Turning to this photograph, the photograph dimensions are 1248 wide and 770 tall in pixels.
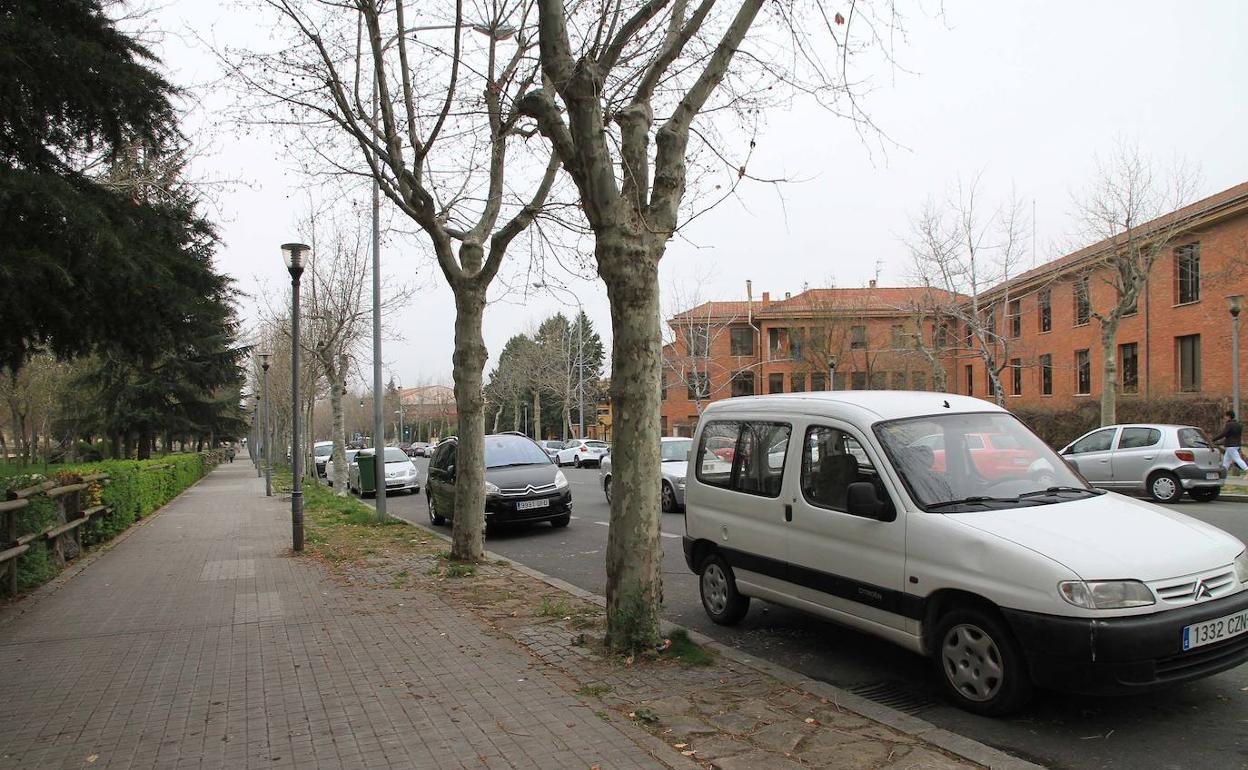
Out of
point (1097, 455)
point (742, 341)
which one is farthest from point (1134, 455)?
point (742, 341)

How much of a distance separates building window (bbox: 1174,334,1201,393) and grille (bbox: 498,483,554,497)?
25546 millimetres

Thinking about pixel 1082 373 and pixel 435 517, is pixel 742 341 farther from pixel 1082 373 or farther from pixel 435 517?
pixel 435 517

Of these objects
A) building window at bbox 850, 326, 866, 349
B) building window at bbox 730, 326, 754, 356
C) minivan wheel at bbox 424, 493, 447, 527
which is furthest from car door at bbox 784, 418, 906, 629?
building window at bbox 730, 326, 754, 356

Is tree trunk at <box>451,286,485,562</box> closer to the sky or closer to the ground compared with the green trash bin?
closer to the sky

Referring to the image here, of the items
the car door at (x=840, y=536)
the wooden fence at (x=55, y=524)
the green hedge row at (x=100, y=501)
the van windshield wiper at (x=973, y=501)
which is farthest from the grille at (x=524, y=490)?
the van windshield wiper at (x=973, y=501)

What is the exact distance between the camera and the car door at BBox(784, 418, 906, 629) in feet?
16.0

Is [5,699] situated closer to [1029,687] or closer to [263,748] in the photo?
[263,748]

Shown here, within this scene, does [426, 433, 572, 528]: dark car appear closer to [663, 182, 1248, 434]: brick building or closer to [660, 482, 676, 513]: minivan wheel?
[660, 482, 676, 513]: minivan wheel

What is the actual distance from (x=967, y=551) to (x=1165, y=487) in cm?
1313

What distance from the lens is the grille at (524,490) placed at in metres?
13.3

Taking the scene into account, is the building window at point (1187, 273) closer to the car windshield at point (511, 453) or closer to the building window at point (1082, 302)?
the building window at point (1082, 302)

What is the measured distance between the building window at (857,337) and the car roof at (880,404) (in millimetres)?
38518

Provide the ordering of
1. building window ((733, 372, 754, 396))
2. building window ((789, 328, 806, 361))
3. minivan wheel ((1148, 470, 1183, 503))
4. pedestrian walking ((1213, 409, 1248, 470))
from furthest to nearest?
building window ((733, 372, 754, 396)) < building window ((789, 328, 806, 361)) < pedestrian walking ((1213, 409, 1248, 470)) < minivan wheel ((1148, 470, 1183, 503))

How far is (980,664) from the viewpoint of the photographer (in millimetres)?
4398
